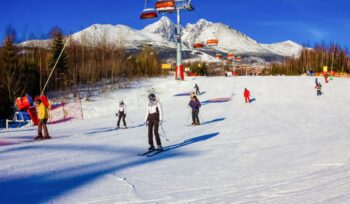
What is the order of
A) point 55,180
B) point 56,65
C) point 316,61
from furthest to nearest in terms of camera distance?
point 316,61 → point 56,65 → point 55,180

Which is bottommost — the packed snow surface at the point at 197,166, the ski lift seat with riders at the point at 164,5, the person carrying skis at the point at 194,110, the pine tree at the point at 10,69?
the packed snow surface at the point at 197,166

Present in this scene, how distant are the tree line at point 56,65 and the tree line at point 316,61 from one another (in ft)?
205

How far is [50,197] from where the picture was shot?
605 centimetres

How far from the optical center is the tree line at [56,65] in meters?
39.2

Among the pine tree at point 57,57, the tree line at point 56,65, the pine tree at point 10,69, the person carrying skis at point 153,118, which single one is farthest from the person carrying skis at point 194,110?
the pine tree at point 57,57

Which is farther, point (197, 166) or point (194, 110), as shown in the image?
point (194, 110)

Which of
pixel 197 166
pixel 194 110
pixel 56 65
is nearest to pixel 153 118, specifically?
pixel 197 166

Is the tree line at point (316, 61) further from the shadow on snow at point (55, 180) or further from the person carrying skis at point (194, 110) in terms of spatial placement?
the shadow on snow at point (55, 180)

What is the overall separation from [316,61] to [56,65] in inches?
3252

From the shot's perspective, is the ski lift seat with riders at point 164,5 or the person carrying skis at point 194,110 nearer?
the person carrying skis at point 194,110

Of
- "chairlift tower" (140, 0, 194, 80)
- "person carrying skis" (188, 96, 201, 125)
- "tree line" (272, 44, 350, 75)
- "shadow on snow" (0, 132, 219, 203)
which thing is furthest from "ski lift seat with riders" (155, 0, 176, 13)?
"tree line" (272, 44, 350, 75)

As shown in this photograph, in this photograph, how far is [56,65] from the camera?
147 ft

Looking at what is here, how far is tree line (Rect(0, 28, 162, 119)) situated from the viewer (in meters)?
39.2

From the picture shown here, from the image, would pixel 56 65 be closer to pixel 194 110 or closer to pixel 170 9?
pixel 170 9
